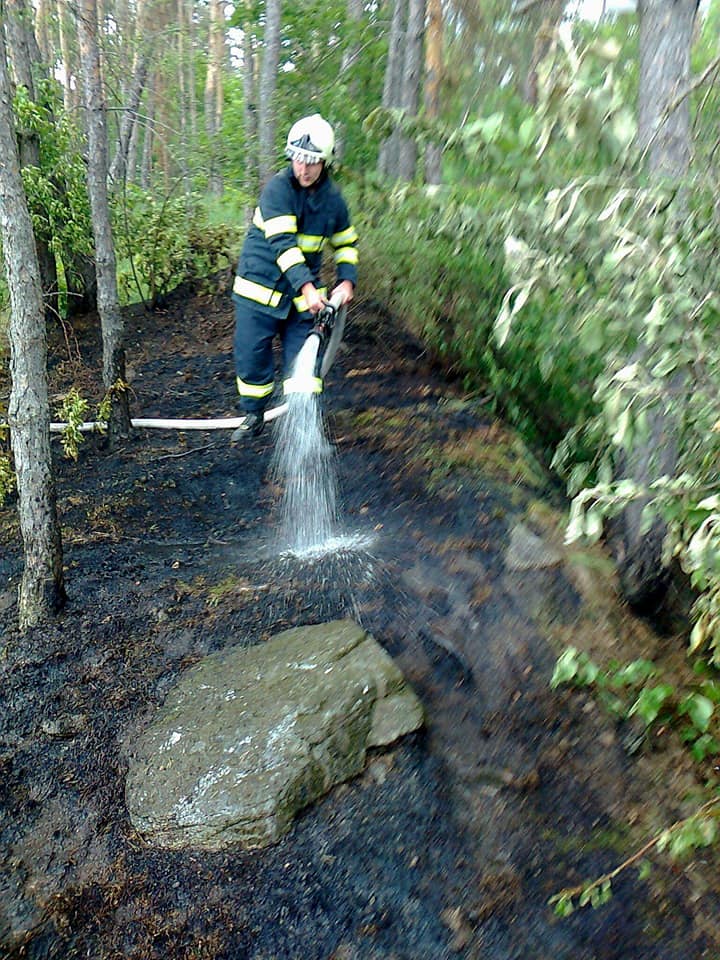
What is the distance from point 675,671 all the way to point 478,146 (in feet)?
6.95

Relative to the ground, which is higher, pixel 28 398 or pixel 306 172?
pixel 306 172

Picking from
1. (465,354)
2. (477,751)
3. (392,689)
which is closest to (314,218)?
(465,354)

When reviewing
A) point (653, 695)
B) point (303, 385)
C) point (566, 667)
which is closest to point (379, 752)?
point (566, 667)

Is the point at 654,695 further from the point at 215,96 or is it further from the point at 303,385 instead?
the point at 215,96

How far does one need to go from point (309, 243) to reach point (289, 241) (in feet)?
1.20

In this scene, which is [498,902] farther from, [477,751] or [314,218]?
[314,218]

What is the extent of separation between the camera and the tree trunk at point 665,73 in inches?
106

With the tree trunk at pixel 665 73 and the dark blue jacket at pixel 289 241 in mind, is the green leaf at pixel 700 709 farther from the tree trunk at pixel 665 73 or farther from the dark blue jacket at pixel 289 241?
the dark blue jacket at pixel 289 241

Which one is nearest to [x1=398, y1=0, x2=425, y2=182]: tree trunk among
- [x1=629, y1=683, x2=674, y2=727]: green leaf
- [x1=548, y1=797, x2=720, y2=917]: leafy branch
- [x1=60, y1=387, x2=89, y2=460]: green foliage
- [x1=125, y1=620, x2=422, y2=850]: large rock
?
[x1=60, y1=387, x2=89, y2=460]: green foliage

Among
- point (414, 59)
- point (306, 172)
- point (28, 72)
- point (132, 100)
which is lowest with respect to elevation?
point (132, 100)

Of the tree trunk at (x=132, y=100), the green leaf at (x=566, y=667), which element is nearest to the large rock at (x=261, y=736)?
the green leaf at (x=566, y=667)

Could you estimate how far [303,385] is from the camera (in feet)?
14.2

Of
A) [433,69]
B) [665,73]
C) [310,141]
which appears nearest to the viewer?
[665,73]

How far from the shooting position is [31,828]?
8.41 feet
